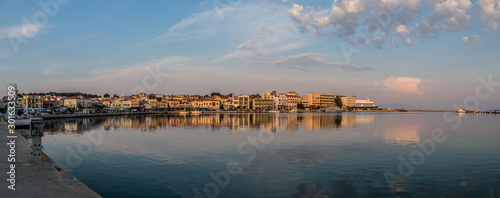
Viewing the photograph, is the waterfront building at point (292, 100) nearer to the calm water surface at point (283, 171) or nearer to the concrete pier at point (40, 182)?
the calm water surface at point (283, 171)

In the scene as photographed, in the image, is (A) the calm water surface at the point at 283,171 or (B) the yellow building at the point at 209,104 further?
(B) the yellow building at the point at 209,104

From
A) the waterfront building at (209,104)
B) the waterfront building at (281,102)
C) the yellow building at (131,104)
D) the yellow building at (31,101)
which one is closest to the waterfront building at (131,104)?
the yellow building at (131,104)

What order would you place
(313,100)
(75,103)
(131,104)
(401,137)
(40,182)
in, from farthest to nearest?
1. (313,100)
2. (131,104)
3. (75,103)
4. (401,137)
5. (40,182)

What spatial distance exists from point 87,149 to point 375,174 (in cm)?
1858

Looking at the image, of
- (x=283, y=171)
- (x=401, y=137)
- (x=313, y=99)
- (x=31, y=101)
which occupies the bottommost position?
(x=401, y=137)

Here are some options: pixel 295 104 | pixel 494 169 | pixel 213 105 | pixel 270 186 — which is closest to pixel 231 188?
pixel 270 186

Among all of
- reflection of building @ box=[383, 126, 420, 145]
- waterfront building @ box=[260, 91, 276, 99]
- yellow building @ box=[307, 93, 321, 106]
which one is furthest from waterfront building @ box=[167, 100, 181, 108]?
reflection of building @ box=[383, 126, 420, 145]

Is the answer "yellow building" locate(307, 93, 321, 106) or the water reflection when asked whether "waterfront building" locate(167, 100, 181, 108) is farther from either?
the water reflection

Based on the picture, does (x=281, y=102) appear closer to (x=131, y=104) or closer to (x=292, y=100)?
(x=292, y=100)

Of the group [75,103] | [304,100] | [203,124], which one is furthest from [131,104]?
[203,124]

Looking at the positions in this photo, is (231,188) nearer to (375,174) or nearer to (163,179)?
(163,179)

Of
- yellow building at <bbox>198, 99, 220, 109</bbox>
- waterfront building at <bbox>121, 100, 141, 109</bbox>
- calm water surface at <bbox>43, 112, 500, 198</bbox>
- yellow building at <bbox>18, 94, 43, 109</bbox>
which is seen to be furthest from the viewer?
yellow building at <bbox>198, 99, 220, 109</bbox>

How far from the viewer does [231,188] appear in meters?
12.6

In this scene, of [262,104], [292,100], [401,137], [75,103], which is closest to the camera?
[401,137]
